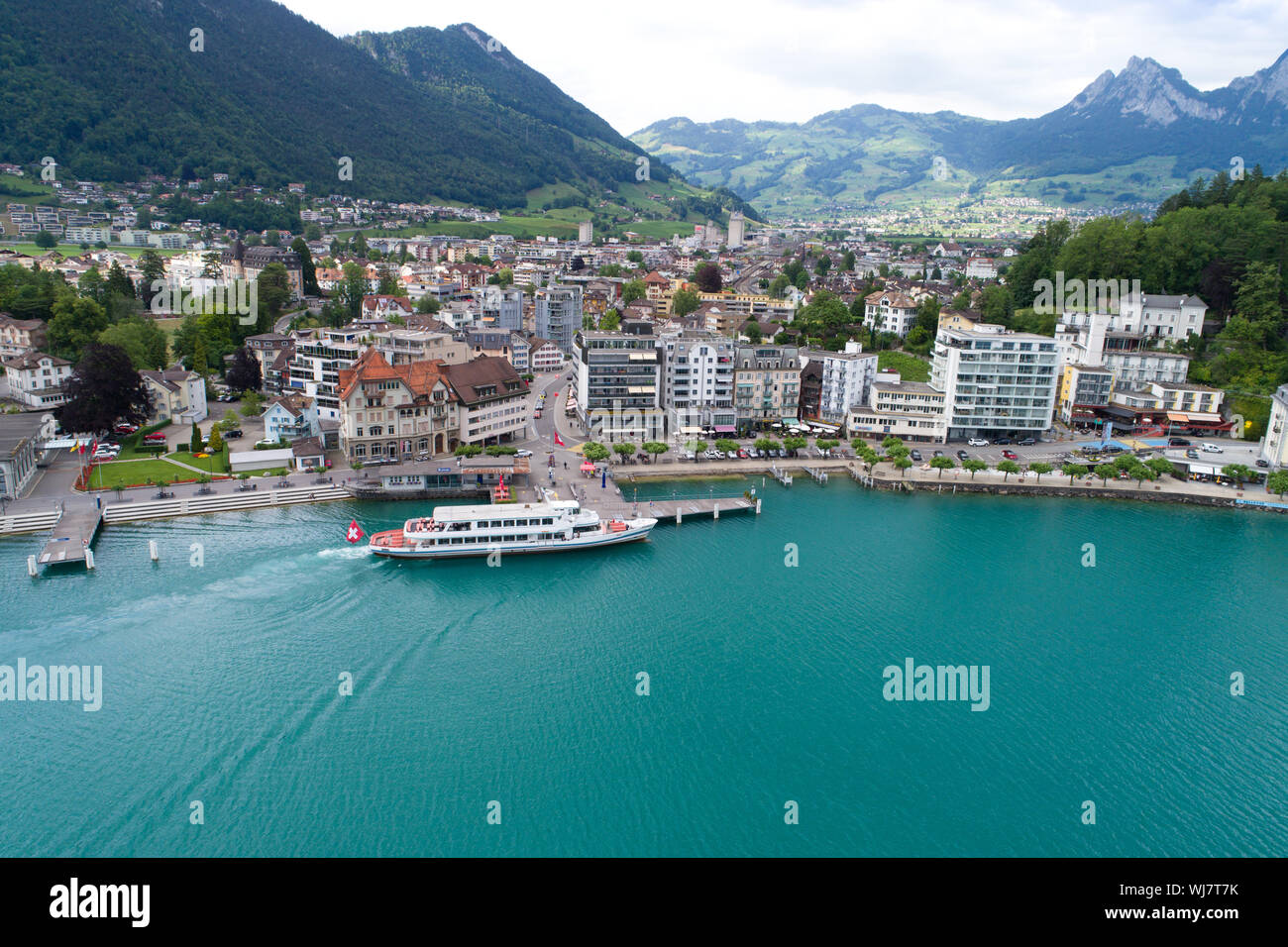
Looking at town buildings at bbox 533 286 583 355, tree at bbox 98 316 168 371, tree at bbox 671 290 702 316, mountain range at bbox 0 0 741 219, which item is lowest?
tree at bbox 98 316 168 371

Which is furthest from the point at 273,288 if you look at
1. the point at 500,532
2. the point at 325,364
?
the point at 500,532

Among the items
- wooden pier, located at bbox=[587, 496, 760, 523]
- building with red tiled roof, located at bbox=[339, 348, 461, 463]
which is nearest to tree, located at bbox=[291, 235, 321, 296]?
building with red tiled roof, located at bbox=[339, 348, 461, 463]

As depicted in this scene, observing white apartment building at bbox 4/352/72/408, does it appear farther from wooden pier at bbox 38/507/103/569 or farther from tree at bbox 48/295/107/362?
wooden pier at bbox 38/507/103/569

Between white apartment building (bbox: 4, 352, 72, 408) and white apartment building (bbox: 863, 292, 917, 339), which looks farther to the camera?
white apartment building (bbox: 863, 292, 917, 339)

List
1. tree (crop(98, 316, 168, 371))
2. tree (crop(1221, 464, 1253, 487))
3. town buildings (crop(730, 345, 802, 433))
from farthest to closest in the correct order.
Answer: tree (crop(98, 316, 168, 371)) < town buildings (crop(730, 345, 802, 433)) < tree (crop(1221, 464, 1253, 487))

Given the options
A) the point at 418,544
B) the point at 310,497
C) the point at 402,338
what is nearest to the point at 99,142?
the point at 402,338

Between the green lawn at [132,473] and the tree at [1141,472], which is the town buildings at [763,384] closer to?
the tree at [1141,472]

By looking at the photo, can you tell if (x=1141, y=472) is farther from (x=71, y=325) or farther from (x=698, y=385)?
(x=71, y=325)
